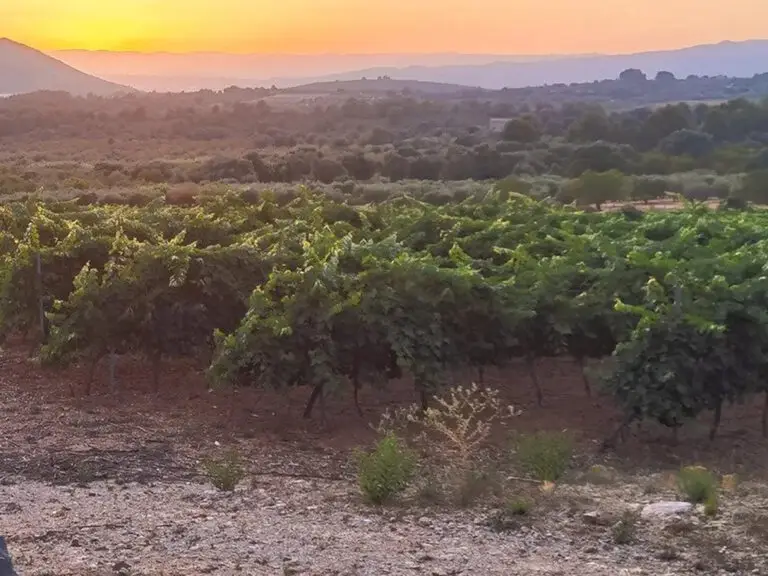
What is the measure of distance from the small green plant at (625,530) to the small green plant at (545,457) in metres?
1.16

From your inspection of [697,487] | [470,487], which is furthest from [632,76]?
[470,487]

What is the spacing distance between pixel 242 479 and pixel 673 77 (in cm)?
17323

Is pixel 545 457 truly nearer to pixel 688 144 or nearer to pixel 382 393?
pixel 382 393

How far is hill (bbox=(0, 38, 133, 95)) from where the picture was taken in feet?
574

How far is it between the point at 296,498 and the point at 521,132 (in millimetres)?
59591

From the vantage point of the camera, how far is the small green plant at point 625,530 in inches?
265

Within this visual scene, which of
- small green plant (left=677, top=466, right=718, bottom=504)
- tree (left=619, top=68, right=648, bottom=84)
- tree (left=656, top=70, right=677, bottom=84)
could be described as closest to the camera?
small green plant (left=677, top=466, right=718, bottom=504)

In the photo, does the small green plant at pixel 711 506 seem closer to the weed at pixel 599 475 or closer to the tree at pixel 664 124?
the weed at pixel 599 475

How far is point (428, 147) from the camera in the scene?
64.0 metres

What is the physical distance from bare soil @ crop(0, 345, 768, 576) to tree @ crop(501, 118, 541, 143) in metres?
54.0

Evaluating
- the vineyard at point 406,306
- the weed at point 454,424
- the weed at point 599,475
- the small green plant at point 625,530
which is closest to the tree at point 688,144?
the vineyard at point 406,306

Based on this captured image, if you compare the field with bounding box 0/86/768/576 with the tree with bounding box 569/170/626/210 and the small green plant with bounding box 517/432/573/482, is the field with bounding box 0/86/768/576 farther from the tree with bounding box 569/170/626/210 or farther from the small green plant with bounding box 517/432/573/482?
the tree with bounding box 569/170/626/210

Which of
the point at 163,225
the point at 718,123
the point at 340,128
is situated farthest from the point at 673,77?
the point at 163,225

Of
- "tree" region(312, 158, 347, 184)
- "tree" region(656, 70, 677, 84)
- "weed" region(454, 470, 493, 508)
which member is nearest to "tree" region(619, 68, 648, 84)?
"tree" region(656, 70, 677, 84)
